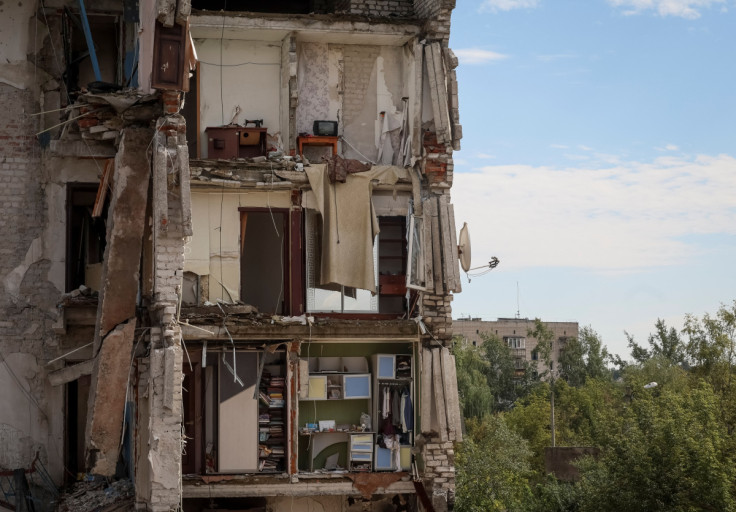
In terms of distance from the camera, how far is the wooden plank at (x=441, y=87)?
20062 millimetres

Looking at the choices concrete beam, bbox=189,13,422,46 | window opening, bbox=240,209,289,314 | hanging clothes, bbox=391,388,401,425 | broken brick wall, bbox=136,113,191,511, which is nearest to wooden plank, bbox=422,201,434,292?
hanging clothes, bbox=391,388,401,425

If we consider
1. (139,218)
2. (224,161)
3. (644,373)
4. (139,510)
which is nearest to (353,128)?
(224,161)

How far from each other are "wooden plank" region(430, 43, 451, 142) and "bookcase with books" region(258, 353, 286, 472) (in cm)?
517

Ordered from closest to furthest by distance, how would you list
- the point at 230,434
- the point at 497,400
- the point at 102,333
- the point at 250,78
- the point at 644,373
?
the point at 102,333
the point at 230,434
the point at 250,78
the point at 644,373
the point at 497,400

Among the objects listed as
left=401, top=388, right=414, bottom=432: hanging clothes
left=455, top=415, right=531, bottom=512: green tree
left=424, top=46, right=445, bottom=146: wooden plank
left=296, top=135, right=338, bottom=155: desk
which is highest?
left=424, top=46, right=445, bottom=146: wooden plank

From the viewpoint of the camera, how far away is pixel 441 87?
66.1 ft

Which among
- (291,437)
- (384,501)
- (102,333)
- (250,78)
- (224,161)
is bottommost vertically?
(384,501)

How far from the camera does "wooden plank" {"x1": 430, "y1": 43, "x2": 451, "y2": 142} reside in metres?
20.1

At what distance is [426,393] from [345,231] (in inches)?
130

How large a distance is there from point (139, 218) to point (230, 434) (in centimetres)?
563

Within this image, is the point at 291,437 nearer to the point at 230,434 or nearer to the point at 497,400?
the point at 230,434

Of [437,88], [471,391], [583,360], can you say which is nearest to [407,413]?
[437,88]

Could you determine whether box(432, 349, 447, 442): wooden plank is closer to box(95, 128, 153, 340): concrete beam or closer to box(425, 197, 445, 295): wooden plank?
box(425, 197, 445, 295): wooden plank

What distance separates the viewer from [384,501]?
67.6 feet
